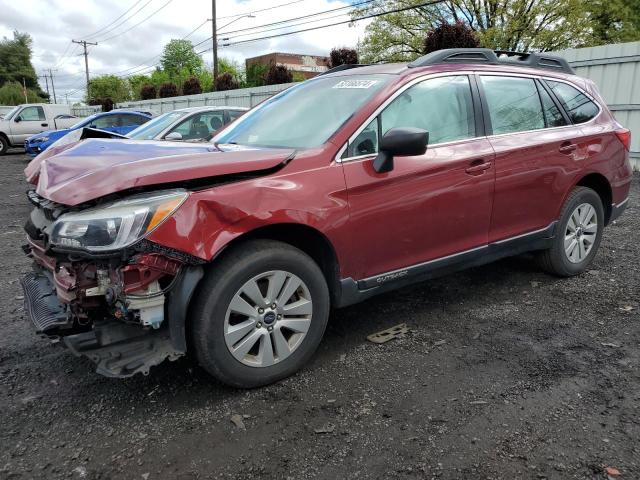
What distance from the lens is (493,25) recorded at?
30234 mm

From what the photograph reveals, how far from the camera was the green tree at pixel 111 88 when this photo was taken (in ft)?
271

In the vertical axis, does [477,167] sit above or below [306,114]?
below

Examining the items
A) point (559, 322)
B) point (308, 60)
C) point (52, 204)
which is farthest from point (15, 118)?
point (308, 60)

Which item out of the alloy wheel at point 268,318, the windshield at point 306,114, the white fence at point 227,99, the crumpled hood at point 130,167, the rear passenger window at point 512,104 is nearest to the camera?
the crumpled hood at point 130,167

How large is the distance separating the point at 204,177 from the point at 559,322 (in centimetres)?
272

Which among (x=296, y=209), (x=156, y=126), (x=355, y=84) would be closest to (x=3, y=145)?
(x=156, y=126)


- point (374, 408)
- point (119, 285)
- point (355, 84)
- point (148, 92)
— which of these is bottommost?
point (374, 408)

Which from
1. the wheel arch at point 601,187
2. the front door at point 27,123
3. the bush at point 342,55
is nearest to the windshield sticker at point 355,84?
the wheel arch at point 601,187

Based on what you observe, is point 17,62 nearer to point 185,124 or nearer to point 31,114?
point 31,114

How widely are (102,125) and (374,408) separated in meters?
13.0

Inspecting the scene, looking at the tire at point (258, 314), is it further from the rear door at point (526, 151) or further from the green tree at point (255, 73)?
the green tree at point (255, 73)

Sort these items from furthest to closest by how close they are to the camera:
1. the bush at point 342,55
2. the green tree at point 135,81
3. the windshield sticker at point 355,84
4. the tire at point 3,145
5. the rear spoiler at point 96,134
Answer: the green tree at point 135,81 → the tire at point 3,145 → the bush at point 342,55 → the rear spoiler at point 96,134 → the windshield sticker at point 355,84

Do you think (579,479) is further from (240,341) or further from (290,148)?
→ (290,148)

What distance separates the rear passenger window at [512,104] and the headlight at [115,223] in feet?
8.18
